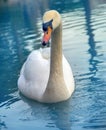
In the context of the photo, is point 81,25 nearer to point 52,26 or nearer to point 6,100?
point 6,100

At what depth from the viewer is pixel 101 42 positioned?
8961mm

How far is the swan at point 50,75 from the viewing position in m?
5.20

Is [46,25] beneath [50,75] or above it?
above

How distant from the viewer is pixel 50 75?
5.65 m

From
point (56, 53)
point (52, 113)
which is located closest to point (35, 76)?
point (56, 53)

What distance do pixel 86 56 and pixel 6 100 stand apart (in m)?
2.24

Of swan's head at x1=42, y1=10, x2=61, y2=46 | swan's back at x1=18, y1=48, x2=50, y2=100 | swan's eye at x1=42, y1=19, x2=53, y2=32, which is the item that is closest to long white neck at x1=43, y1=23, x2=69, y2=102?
swan's back at x1=18, y1=48, x2=50, y2=100

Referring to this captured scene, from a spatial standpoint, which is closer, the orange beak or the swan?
the orange beak

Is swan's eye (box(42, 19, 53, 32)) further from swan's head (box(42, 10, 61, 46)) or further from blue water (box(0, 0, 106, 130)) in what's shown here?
blue water (box(0, 0, 106, 130))

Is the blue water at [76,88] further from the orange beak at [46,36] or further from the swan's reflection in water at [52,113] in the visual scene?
the orange beak at [46,36]

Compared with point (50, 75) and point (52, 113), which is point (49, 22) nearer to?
point (50, 75)

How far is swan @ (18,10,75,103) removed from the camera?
5.20m

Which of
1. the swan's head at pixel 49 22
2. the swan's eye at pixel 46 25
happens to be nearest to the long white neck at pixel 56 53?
the swan's head at pixel 49 22

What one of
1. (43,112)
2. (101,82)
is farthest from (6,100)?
(101,82)
